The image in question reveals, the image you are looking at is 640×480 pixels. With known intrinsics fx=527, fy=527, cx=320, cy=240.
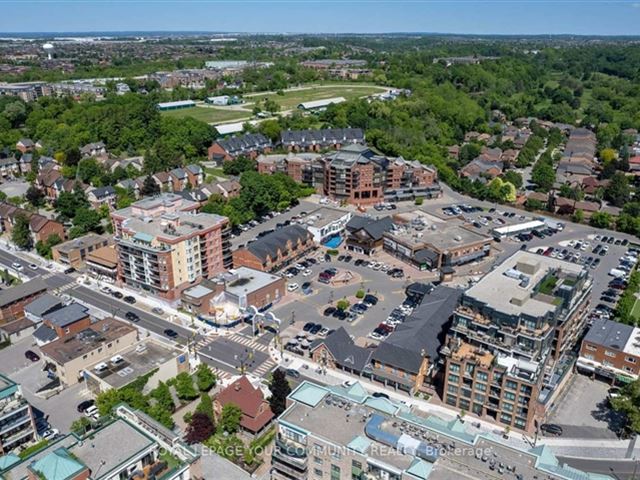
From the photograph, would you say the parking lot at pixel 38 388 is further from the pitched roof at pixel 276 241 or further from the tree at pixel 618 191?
the tree at pixel 618 191

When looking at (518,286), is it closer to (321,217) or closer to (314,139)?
(321,217)

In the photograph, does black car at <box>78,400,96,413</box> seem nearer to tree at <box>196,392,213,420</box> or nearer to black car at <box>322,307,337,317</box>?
tree at <box>196,392,213,420</box>

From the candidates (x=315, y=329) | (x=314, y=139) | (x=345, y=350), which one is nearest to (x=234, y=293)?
(x=315, y=329)

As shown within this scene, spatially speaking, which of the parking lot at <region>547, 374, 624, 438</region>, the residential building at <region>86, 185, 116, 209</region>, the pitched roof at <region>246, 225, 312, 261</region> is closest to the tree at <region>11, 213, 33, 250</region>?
the residential building at <region>86, 185, 116, 209</region>

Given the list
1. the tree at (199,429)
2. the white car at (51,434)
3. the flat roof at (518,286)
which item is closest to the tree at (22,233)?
the white car at (51,434)

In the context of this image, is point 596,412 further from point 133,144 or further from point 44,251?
point 133,144
